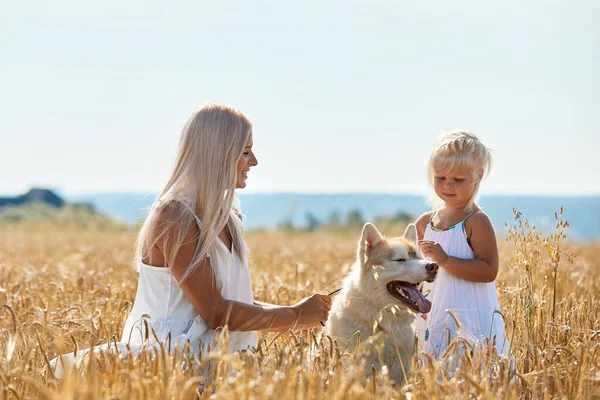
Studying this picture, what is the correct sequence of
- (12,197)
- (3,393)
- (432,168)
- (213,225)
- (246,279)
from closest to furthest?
(3,393) < (213,225) < (246,279) < (432,168) < (12,197)

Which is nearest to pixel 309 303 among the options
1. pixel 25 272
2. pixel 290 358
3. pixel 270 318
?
pixel 270 318

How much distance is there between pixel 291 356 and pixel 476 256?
85.5 inches

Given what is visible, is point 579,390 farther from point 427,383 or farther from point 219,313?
point 219,313

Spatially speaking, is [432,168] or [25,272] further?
[25,272]

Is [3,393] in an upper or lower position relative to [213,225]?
lower

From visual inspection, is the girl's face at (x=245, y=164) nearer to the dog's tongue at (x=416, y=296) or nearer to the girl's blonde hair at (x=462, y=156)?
the dog's tongue at (x=416, y=296)

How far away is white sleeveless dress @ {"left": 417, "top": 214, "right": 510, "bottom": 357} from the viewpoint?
4836 millimetres

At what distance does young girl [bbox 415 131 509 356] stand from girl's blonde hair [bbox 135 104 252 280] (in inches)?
62.1

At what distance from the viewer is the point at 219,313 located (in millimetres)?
4129

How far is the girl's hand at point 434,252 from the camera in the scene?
4.82 meters

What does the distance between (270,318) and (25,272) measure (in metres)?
4.87

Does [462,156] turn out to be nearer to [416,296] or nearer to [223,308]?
[416,296]

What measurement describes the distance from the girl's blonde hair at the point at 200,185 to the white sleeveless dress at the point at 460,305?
174 centimetres

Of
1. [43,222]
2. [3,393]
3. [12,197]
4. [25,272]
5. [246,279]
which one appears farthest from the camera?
[12,197]
